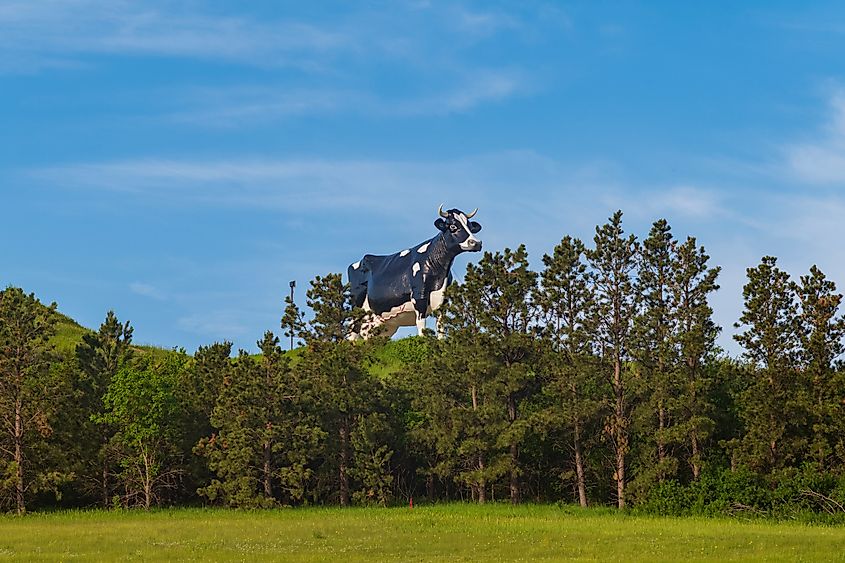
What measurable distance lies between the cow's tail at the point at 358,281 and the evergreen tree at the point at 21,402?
A: 21.9 meters

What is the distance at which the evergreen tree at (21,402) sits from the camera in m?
38.3

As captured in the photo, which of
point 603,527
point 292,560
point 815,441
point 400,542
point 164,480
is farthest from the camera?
point 164,480

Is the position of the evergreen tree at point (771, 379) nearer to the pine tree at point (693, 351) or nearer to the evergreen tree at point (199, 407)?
the pine tree at point (693, 351)

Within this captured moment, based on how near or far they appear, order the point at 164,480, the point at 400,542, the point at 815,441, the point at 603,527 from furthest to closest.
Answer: the point at 164,480
the point at 815,441
the point at 603,527
the point at 400,542

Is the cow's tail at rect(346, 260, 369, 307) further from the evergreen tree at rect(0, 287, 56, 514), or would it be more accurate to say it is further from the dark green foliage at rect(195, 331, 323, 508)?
the evergreen tree at rect(0, 287, 56, 514)

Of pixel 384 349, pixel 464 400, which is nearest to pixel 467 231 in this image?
pixel 384 349

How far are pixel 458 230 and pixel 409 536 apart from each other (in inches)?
1064

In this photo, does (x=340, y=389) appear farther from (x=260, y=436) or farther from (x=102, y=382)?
(x=102, y=382)

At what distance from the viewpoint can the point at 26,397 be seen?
127 feet

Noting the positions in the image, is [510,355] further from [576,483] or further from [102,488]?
[102,488]

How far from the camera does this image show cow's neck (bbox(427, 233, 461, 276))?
54031 mm

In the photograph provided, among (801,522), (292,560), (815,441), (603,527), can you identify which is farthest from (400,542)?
(815,441)

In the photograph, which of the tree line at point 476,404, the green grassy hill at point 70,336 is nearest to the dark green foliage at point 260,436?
the tree line at point 476,404

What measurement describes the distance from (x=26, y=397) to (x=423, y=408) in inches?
547
